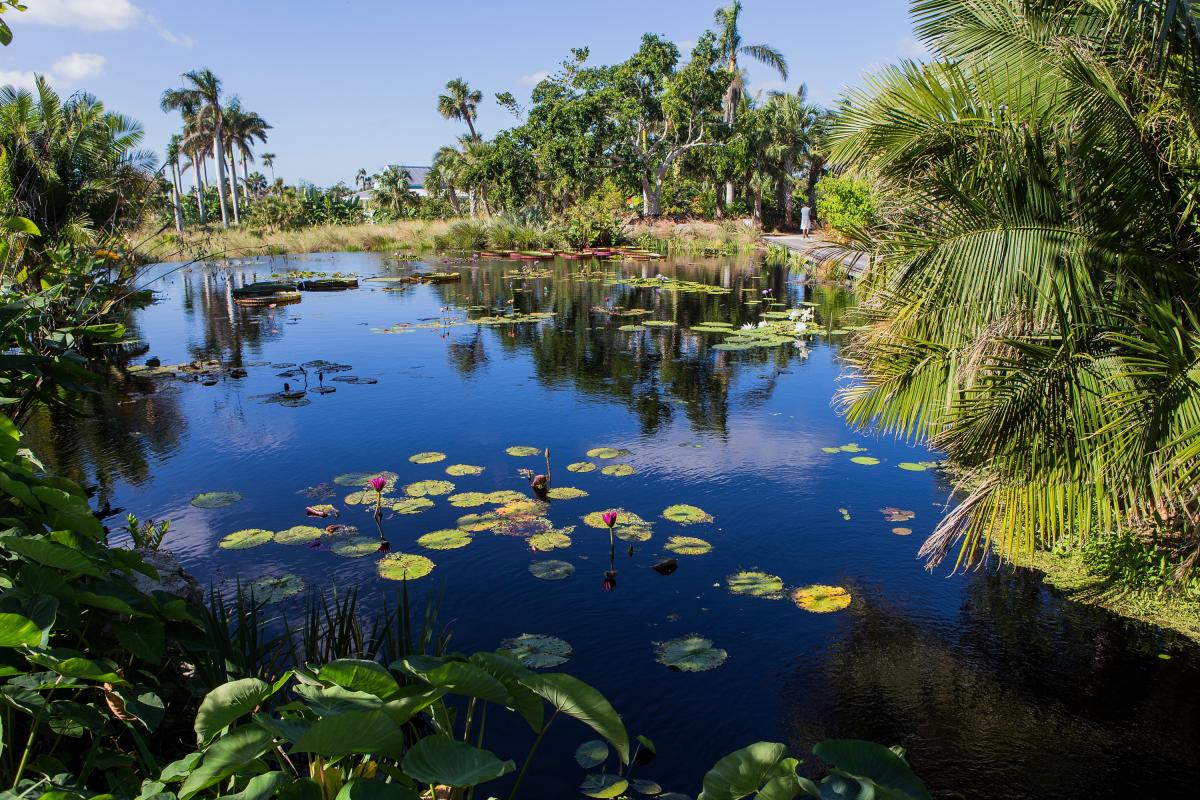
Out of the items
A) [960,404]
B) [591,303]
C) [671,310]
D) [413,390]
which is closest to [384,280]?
[591,303]

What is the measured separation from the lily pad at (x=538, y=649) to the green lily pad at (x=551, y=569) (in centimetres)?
76

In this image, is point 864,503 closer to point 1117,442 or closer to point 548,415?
point 1117,442

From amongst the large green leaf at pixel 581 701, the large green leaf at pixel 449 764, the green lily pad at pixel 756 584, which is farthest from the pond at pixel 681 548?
the large green leaf at pixel 449 764

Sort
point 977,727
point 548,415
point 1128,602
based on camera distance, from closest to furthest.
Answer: point 977,727
point 1128,602
point 548,415

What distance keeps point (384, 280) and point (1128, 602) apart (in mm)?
23579

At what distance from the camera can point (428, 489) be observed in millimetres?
7316

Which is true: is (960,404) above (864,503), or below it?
above

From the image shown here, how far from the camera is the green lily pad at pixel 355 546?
601cm

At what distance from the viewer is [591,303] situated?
20156 millimetres

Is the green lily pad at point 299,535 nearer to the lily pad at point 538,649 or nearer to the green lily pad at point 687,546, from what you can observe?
the lily pad at point 538,649

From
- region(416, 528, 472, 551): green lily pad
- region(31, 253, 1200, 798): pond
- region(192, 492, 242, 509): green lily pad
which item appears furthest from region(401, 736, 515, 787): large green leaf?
region(192, 492, 242, 509): green lily pad

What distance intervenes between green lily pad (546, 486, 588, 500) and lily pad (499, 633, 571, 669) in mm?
2218

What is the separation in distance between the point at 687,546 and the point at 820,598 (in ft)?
3.77

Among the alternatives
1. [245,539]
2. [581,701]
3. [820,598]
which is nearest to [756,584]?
[820,598]
